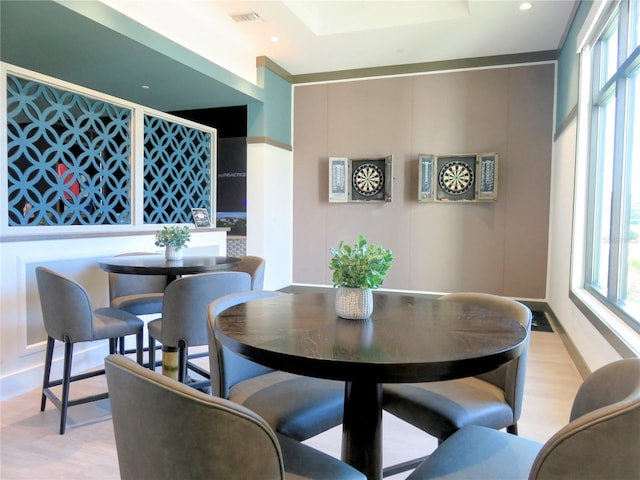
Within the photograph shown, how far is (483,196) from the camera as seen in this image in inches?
219

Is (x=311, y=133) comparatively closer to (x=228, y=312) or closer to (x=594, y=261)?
(x=594, y=261)

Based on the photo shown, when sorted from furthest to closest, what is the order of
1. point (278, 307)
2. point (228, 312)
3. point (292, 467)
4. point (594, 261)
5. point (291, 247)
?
point (291, 247)
point (594, 261)
point (278, 307)
point (228, 312)
point (292, 467)

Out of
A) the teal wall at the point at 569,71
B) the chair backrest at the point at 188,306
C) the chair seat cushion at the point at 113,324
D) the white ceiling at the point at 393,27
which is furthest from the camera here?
the white ceiling at the point at 393,27

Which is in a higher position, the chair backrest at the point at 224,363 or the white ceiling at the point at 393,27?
the white ceiling at the point at 393,27

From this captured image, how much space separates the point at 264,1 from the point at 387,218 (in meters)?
3.22

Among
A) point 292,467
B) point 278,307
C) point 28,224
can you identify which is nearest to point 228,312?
point 278,307

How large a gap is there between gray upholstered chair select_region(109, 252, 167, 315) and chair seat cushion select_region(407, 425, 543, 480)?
2414 mm

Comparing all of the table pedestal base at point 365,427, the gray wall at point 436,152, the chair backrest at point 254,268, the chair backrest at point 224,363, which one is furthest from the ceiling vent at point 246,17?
the table pedestal base at point 365,427

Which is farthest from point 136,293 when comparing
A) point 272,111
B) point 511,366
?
point 272,111

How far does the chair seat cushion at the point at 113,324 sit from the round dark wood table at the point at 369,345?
1.22 m

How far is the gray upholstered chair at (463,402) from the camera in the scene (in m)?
1.43

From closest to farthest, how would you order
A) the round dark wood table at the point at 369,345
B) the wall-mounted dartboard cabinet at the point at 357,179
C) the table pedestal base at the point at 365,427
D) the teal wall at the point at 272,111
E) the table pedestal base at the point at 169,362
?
the round dark wood table at the point at 369,345, the table pedestal base at the point at 365,427, the table pedestal base at the point at 169,362, the teal wall at the point at 272,111, the wall-mounted dartboard cabinet at the point at 357,179

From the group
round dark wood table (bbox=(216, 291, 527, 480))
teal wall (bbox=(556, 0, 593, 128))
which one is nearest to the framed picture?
round dark wood table (bbox=(216, 291, 527, 480))

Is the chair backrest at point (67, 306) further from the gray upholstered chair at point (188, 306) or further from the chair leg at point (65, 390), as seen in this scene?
the gray upholstered chair at point (188, 306)
